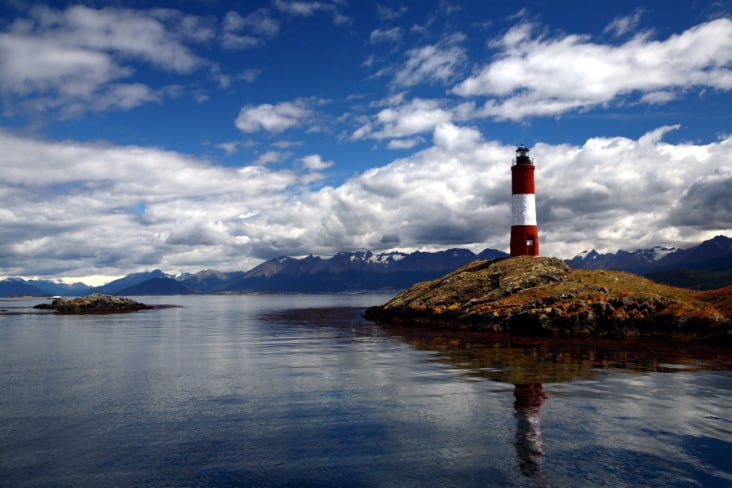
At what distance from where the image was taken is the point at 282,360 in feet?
121

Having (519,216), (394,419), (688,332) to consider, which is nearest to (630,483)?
(394,419)

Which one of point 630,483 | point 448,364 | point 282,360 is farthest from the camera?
point 282,360

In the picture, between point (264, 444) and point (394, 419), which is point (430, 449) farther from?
point (264, 444)

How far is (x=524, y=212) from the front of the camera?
78.7m

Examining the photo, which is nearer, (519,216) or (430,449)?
(430,449)

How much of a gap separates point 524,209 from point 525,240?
16.8ft

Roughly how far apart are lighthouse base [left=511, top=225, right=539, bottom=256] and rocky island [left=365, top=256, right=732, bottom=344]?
70.0 inches

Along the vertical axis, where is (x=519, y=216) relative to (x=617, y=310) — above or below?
above

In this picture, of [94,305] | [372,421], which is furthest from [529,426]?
[94,305]

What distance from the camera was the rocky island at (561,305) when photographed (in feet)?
157

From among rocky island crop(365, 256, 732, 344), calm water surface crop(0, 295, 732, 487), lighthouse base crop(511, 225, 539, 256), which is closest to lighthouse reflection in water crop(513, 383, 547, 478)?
calm water surface crop(0, 295, 732, 487)

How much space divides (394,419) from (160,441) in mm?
8794

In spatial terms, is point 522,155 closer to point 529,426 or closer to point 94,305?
point 529,426

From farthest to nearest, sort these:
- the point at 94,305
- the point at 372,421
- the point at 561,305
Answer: the point at 94,305 → the point at 561,305 → the point at 372,421
